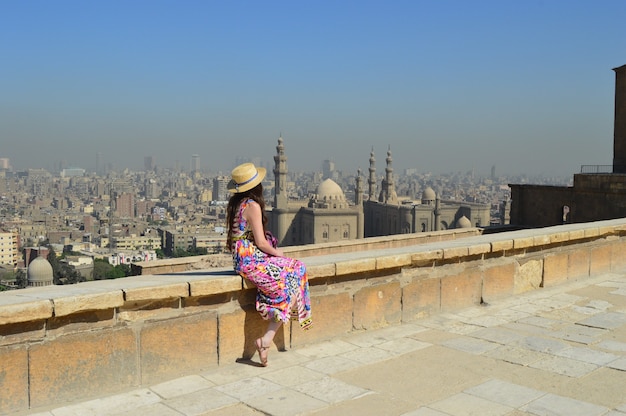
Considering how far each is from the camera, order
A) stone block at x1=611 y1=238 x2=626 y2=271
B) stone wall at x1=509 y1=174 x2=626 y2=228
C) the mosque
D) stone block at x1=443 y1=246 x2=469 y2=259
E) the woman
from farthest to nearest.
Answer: the mosque → stone wall at x1=509 y1=174 x2=626 y2=228 → stone block at x1=611 y1=238 x2=626 y2=271 → stone block at x1=443 y1=246 x2=469 y2=259 → the woman

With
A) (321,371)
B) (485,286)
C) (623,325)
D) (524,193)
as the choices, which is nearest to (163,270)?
(485,286)

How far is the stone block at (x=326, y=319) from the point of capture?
337 centimetres

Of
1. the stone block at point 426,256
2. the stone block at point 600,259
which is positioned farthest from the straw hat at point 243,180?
the stone block at point 600,259

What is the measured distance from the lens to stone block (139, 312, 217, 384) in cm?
274

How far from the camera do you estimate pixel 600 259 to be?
229 inches

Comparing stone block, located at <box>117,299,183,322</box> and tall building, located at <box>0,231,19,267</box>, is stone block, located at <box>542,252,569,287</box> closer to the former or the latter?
stone block, located at <box>117,299,183,322</box>

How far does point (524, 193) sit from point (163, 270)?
418 inches

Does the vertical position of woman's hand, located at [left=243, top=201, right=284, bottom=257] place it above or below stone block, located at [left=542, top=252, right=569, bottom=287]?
above

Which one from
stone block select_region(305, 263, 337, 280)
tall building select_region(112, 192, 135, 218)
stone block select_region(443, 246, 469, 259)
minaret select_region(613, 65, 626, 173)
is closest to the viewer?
stone block select_region(305, 263, 337, 280)

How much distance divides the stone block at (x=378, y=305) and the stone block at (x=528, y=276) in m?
1.41

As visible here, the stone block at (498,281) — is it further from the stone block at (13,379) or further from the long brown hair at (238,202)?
the stone block at (13,379)

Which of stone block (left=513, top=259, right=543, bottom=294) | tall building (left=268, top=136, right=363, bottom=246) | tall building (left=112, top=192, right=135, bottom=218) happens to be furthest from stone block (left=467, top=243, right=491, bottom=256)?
tall building (left=112, top=192, right=135, bottom=218)

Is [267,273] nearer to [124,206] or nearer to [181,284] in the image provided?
[181,284]

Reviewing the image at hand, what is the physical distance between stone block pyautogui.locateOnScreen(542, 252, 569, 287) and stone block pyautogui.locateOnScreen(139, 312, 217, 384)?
3212mm
